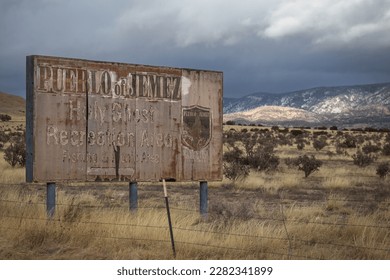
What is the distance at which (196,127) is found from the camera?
11781 millimetres

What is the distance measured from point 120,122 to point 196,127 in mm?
1777

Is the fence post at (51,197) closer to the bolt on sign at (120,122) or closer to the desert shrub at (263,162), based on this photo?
the bolt on sign at (120,122)

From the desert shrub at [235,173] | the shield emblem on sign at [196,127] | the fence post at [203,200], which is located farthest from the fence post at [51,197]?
the desert shrub at [235,173]

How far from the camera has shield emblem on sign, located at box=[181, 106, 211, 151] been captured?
11672mm

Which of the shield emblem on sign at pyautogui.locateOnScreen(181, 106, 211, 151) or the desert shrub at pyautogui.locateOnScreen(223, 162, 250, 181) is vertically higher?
the shield emblem on sign at pyautogui.locateOnScreen(181, 106, 211, 151)

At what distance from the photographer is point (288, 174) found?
2250 cm

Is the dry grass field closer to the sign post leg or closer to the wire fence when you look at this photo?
the wire fence

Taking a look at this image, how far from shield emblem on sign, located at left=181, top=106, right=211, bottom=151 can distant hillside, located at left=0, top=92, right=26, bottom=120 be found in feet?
386

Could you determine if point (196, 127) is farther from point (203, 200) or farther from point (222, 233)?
Result: point (222, 233)

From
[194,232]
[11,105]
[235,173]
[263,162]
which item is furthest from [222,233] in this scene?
[11,105]

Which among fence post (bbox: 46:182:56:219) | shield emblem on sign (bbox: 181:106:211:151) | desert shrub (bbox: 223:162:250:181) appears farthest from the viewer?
desert shrub (bbox: 223:162:250:181)

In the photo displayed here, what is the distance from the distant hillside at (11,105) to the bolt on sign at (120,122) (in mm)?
117544

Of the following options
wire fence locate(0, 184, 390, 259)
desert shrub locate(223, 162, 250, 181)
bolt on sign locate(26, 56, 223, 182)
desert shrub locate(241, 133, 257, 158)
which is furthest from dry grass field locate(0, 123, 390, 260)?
desert shrub locate(241, 133, 257, 158)

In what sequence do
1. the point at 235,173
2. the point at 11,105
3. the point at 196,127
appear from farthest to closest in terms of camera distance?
the point at 11,105 → the point at 235,173 → the point at 196,127
